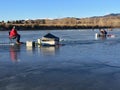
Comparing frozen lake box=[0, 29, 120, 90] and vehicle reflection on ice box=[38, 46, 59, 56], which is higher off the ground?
vehicle reflection on ice box=[38, 46, 59, 56]

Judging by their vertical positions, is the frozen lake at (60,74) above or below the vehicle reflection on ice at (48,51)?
below

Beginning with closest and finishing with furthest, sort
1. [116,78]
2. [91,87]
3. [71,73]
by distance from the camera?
[91,87] < [116,78] < [71,73]

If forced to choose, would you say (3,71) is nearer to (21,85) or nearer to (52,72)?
(52,72)

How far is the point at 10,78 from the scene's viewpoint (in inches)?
568

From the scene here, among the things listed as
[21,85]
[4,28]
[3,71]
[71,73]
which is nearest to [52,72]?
[71,73]

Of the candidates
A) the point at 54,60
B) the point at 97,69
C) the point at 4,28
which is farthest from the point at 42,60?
the point at 4,28

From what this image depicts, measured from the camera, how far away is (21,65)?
59.7ft

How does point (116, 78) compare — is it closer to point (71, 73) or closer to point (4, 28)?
point (71, 73)

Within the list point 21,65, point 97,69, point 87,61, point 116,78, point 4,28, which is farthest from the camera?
point 4,28

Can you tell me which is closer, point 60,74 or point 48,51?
point 60,74

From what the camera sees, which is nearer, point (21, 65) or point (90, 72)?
point (90, 72)

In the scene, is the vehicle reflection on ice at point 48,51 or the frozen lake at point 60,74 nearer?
the frozen lake at point 60,74

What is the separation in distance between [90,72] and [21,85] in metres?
4.01

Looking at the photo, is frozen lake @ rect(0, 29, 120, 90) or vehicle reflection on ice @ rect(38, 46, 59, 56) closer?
frozen lake @ rect(0, 29, 120, 90)
